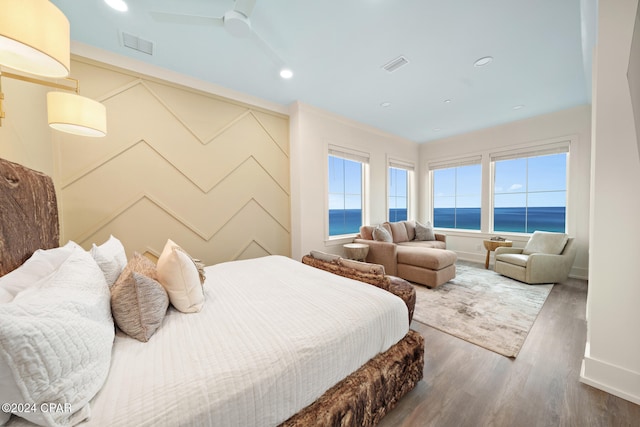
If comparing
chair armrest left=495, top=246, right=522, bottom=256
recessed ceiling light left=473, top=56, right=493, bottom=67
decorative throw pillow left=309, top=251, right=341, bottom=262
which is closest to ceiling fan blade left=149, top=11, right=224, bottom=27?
decorative throw pillow left=309, top=251, right=341, bottom=262

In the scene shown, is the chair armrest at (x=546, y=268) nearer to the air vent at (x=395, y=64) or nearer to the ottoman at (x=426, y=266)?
the ottoman at (x=426, y=266)

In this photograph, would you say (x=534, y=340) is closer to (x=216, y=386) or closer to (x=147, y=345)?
(x=216, y=386)

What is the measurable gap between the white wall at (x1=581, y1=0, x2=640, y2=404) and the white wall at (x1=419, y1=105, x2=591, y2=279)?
3.11 m

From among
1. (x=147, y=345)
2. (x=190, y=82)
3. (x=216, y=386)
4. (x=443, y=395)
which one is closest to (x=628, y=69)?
(x=443, y=395)

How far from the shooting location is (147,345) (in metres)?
0.99

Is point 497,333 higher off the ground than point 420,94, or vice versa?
point 420,94

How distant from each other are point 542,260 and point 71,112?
5.46 metres

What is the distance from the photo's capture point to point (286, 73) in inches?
104

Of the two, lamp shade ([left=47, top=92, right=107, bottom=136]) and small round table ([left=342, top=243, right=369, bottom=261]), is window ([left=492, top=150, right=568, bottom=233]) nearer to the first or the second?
small round table ([left=342, top=243, right=369, bottom=261])

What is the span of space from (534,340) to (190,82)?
4561mm

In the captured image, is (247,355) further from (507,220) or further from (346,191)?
(507,220)

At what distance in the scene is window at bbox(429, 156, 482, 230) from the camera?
16.1 feet

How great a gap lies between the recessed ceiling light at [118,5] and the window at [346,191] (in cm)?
279

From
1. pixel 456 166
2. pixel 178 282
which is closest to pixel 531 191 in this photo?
pixel 456 166
